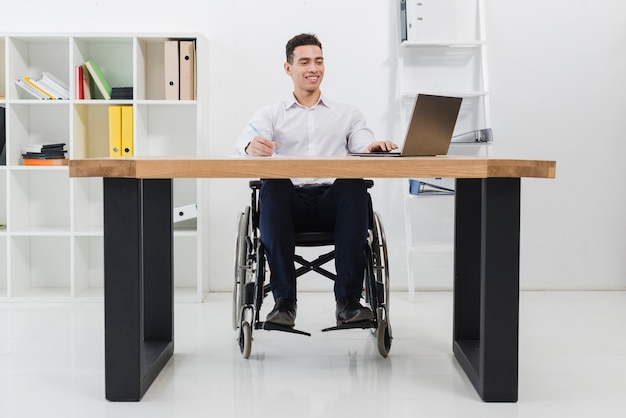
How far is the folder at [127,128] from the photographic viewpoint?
4047mm

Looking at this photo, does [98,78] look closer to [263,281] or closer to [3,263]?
[3,263]

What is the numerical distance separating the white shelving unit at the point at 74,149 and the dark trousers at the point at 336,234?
129cm

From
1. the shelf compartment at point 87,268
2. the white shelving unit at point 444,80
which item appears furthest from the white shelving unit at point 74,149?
the white shelving unit at point 444,80

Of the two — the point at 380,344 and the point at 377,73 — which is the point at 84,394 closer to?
the point at 380,344

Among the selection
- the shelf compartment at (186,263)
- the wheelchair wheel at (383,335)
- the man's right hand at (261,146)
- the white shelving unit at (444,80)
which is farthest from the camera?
the shelf compartment at (186,263)

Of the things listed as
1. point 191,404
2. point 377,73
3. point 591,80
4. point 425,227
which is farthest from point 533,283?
point 191,404

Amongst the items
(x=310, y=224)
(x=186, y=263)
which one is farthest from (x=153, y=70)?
(x=310, y=224)

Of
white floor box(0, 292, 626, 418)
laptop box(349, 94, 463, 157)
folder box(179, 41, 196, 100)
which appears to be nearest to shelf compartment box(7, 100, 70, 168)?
folder box(179, 41, 196, 100)

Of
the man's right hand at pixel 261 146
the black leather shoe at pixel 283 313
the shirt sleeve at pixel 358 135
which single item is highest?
the shirt sleeve at pixel 358 135

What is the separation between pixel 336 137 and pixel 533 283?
1.70 metres

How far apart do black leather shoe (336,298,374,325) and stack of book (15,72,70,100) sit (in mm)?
2134

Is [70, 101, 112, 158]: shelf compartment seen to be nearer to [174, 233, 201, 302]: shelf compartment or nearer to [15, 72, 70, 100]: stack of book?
[15, 72, 70, 100]: stack of book

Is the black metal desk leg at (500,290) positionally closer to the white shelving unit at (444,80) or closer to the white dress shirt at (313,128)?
the white dress shirt at (313,128)

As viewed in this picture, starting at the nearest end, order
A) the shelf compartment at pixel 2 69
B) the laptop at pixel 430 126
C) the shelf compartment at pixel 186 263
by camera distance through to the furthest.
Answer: the laptop at pixel 430 126 < the shelf compartment at pixel 2 69 < the shelf compartment at pixel 186 263
